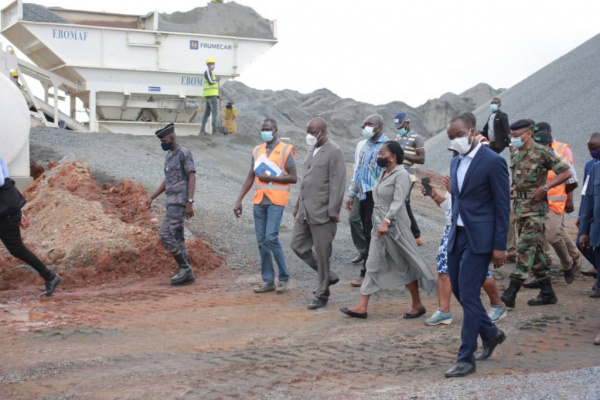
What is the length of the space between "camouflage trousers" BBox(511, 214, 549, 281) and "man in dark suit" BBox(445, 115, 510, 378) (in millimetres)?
2373

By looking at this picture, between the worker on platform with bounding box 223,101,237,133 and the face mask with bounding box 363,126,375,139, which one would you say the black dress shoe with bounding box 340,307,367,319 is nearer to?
the face mask with bounding box 363,126,375,139

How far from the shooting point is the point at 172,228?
891cm

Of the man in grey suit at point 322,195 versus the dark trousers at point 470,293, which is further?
the man in grey suit at point 322,195

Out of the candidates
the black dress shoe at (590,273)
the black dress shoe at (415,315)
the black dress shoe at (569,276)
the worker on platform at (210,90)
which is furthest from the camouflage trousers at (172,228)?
the worker on platform at (210,90)

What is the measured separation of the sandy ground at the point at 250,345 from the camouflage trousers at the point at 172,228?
518mm

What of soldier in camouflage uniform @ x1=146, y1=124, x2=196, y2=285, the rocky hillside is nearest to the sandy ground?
soldier in camouflage uniform @ x1=146, y1=124, x2=196, y2=285

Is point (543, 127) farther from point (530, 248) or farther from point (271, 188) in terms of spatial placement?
point (271, 188)

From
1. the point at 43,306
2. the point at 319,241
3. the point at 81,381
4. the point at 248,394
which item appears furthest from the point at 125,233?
the point at 248,394

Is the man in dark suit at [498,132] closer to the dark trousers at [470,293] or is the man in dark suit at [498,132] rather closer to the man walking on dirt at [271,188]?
the man walking on dirt at [271,188]

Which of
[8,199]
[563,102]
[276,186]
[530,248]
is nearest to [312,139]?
[276,186]

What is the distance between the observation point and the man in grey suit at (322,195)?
777 cm

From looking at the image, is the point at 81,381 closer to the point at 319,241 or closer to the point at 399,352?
the point at 399,352

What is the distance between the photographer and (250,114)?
3009cm

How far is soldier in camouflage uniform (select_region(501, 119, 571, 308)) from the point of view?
7617 mm
